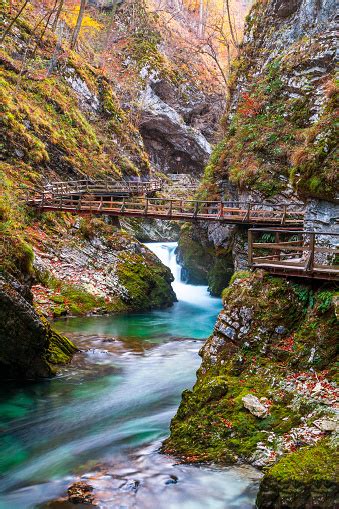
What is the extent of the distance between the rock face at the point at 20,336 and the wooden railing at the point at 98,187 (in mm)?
12637

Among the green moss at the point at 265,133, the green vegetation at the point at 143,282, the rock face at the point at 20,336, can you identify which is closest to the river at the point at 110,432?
the rock face at the point at 20,336

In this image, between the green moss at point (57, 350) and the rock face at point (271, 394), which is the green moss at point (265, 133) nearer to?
the rock face at point (271, 394)

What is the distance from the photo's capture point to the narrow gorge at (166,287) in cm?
697

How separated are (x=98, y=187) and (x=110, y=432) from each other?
21491mm

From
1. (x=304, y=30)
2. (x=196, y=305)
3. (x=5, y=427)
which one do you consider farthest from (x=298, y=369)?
(x=304, y=30)

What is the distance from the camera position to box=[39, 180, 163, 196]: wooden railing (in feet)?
79.9

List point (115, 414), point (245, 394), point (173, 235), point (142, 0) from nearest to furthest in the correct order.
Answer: point (245, 394)
point (115, 414)
point (173, 235)
point (142, 0)

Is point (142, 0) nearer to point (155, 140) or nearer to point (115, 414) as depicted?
point (155, 140)

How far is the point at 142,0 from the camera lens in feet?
173

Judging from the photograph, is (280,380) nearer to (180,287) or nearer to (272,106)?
(272,106)

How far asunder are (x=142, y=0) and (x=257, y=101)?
37.9 meters

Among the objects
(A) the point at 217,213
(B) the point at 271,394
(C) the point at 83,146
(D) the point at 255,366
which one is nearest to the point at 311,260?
(D) the point at 255,366

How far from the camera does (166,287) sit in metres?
24.7

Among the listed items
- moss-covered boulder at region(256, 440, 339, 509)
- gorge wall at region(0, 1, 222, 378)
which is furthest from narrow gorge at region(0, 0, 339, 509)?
gorge wall at region(0, 1, 222, 378)
